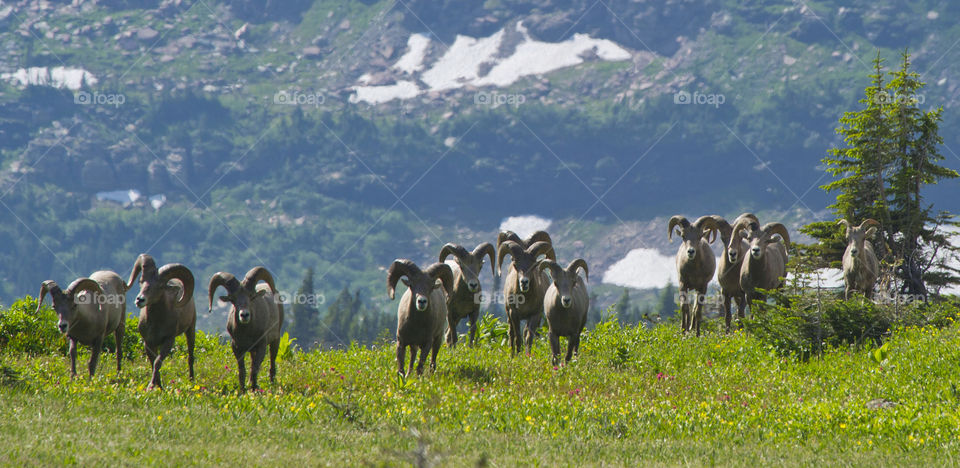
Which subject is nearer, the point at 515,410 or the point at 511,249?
the point at 515,410

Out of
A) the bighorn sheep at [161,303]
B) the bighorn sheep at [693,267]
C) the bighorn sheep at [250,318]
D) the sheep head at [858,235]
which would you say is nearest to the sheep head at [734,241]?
the bighorn sheep at [693,267]

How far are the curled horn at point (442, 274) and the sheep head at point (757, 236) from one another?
409 inches

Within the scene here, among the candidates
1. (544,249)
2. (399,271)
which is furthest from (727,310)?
(399,271)

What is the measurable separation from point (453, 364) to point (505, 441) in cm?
751

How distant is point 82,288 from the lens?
19344 millimetres

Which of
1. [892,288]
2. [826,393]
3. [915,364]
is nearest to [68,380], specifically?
[826,393]

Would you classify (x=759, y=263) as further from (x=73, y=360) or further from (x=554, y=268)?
(x=73, y=360)

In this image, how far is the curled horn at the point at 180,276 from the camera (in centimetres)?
1822

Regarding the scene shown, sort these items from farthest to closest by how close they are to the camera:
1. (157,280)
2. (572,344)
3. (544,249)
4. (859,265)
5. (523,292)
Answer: (859,265), (544,249), (523,292), (572,344), (157,280)

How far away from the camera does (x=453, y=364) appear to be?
20.9m

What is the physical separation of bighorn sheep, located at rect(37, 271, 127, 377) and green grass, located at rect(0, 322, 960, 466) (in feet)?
2.82

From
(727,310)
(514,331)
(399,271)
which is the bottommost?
(514,331)

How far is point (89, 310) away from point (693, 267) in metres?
16.0

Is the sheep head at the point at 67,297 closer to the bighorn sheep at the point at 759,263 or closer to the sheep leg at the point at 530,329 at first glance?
the sheep leg at the point at 530,329
